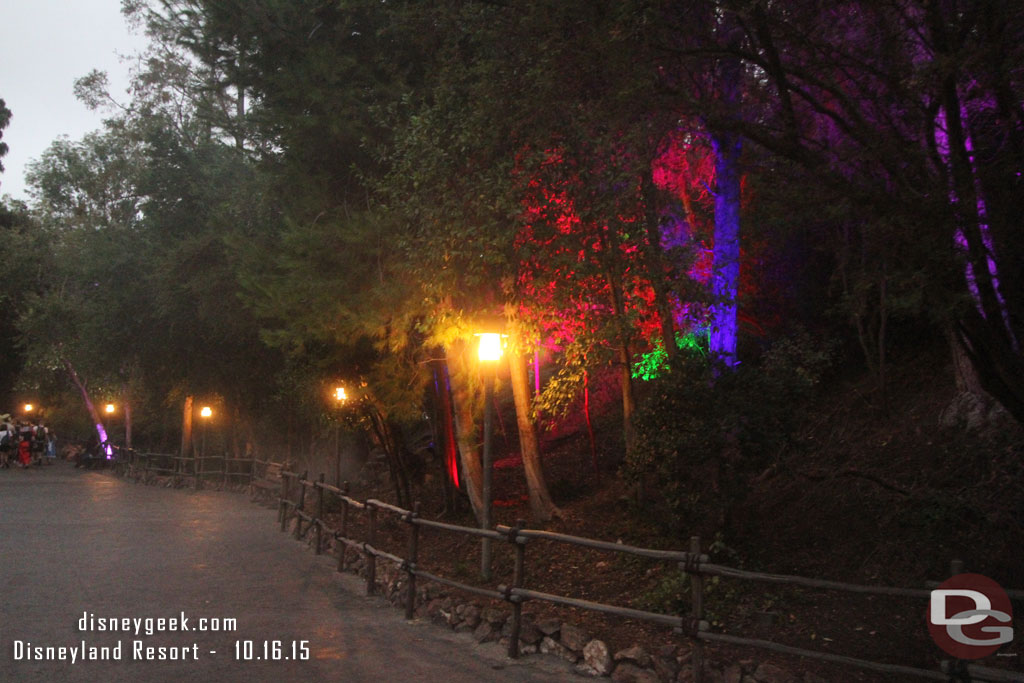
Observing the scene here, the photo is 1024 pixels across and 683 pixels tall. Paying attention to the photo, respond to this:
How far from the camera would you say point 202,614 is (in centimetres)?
923

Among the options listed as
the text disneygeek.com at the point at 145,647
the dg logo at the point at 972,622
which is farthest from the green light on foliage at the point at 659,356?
the text disneygeek.com at the point at 145,647

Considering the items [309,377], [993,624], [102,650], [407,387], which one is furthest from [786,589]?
[309,377]

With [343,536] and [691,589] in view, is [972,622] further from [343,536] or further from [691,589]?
[343,536]

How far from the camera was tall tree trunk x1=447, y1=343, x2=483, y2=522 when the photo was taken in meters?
14.8

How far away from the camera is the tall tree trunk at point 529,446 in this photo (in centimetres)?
1384

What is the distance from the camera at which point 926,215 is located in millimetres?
6582

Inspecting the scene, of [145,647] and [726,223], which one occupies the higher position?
[726,223]

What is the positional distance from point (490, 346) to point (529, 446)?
341 centimetres

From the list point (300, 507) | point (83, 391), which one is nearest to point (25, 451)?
point (83, 391)

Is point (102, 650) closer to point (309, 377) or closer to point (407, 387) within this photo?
point (407, 387)

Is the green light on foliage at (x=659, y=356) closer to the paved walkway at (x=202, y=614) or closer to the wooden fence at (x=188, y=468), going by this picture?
the paved walkway at (x=202, y=614)

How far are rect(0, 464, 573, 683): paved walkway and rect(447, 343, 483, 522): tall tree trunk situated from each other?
103 inches

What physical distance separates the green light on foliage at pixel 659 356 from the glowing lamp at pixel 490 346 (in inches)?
77.3

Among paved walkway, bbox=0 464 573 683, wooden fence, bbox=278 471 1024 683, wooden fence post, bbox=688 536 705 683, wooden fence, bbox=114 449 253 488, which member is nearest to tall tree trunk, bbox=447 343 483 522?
Answer: wooden fence, bbox=278 471 1024 683
